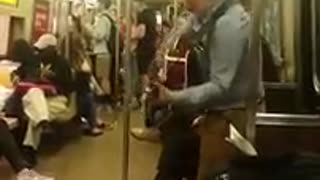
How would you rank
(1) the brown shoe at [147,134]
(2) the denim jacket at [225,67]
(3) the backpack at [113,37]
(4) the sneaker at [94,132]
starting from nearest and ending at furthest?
(2) the denim jacket at [225,67] → (1) the brown shoe at [147,134] → (3) the backpack at [113,37] → (4) the sneaker at [94,132]

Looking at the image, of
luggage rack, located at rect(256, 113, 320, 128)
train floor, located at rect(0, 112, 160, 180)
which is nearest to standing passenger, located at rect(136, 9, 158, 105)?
train floor, located at rect(0, 112, 160, 180)

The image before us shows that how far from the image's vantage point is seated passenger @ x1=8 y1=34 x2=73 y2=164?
12.6 feet

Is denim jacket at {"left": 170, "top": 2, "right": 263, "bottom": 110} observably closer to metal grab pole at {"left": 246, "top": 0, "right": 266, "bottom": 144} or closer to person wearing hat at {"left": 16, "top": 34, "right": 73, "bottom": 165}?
metal grab pole at {"left": 246, "top": 0, "right": 266, "bottom": 144}

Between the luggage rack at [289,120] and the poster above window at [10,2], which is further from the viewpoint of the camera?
the poster above window at [10,2]

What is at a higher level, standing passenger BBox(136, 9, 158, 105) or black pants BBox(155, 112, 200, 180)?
standing passenger BBox(136, 9, 158, 105)

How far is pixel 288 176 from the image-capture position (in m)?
2.05

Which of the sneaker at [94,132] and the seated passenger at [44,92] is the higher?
the seated passenger at [44,92]

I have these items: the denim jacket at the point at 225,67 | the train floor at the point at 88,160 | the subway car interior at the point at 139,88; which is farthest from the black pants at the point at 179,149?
the train floor at the point at 88,160

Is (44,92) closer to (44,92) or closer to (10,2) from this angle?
(44,92)

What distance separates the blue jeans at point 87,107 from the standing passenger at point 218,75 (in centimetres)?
142

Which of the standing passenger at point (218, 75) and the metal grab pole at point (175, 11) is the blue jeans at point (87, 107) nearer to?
the metal grab pole at point (175, 11)

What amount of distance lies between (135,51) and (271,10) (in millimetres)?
892

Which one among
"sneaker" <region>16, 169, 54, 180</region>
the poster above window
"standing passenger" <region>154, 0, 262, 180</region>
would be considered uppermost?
the poster above window

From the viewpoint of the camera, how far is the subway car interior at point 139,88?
2.53 m
